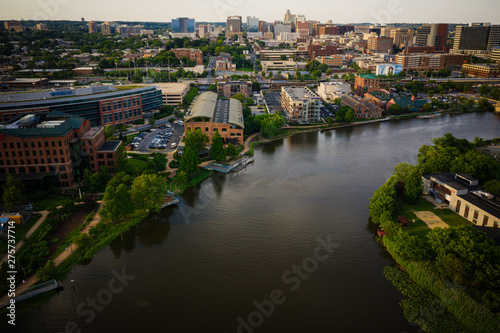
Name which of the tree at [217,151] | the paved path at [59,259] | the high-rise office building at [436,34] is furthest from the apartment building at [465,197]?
the high-rise office building at [436,34]

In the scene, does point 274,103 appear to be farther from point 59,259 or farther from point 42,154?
point 59,259

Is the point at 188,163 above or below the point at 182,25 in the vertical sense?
below

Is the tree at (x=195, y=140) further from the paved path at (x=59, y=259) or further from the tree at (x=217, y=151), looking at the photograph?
the paved path at (x=59, y=259)

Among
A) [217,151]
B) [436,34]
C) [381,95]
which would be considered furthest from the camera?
[436,34]

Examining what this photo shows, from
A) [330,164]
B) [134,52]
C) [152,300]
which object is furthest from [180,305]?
[134,52]

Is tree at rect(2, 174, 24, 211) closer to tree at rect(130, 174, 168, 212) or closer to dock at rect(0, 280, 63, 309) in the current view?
tree at rect(130, 174, 168, 212)

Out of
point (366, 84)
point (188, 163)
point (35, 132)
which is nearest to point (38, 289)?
point (35, 132)
